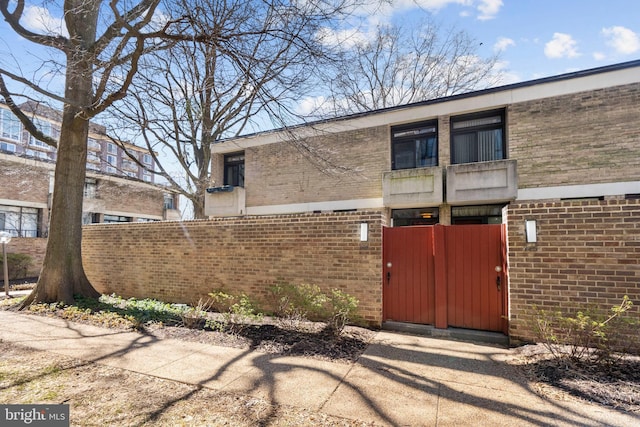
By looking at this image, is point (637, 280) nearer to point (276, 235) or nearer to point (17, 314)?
point (276, 235)

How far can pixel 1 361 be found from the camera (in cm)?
407

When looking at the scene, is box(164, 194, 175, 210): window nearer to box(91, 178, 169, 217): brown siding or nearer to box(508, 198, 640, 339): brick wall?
box(91, 178, 169, 217): brown siding

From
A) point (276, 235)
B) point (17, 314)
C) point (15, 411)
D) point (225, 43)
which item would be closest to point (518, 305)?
point (276, 235)

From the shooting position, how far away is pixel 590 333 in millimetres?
3824

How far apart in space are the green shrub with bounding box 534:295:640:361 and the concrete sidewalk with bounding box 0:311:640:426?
670mm

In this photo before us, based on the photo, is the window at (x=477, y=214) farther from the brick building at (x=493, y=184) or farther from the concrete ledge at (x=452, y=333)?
the concrete ledge at (x=452, y=333)

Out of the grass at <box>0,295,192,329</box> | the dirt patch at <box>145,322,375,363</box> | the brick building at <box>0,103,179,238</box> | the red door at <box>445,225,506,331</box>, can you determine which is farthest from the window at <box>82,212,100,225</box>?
the red door at <box>445,225,506,331</box>

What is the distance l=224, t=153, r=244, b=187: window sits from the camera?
46.8ft

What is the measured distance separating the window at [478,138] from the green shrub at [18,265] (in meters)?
19.7

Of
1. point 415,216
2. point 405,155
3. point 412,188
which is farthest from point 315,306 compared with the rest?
point 405,155

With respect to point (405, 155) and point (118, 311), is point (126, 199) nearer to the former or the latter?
point (118, 311)

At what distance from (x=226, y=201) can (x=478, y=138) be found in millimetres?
10135

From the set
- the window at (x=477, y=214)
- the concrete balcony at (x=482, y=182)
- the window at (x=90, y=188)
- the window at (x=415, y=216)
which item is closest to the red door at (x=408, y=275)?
the concrete balcony at (x=482, y=182)

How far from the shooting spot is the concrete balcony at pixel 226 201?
43.5ft
